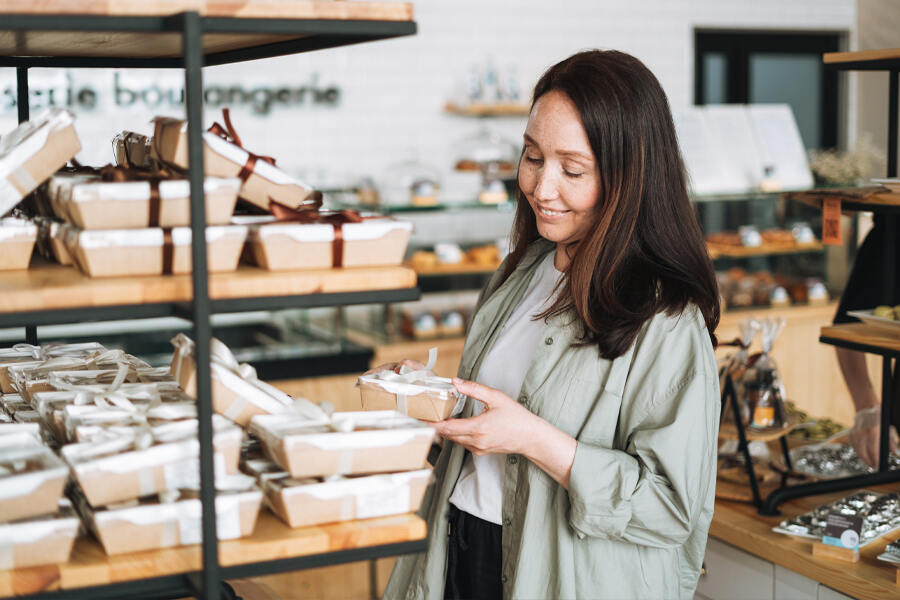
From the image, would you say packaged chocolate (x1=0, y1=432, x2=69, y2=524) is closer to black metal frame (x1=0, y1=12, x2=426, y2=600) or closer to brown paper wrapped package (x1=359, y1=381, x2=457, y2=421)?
black metal frame (x1=0, y1=12, x2=426, y2=600)

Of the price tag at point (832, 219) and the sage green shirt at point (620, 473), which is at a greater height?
the price tag at point (832, 219)

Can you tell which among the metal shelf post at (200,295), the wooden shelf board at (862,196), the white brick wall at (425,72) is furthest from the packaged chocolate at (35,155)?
the white brick wall at (425,72)

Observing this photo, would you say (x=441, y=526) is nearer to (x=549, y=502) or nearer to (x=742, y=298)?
(x=549, y=502)

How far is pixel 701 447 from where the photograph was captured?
176 centimetres

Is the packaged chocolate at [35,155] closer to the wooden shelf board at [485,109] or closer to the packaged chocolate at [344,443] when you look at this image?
the packaged chocolate at [344,443]

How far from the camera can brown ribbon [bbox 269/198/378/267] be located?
1363mm

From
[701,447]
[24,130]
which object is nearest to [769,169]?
[701,447]

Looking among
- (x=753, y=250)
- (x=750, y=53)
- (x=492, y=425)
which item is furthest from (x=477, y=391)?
(x=750, y=53)

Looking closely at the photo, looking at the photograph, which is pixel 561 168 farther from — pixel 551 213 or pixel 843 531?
pixel 843 531

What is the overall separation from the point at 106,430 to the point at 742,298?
4.40 m

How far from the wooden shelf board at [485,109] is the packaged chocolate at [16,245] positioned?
5339 mm

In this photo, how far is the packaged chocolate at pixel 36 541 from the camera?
123cm

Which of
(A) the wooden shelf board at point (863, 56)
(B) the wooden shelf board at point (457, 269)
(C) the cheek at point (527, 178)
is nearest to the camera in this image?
(C) the cheek at point (527, 178)

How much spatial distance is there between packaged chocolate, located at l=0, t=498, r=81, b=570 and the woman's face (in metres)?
0.97
